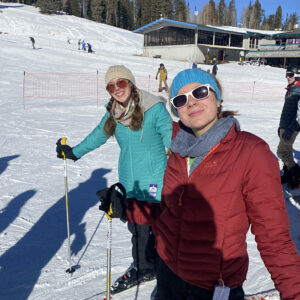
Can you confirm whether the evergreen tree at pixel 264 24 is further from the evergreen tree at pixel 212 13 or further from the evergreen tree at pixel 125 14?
the evergreen tree at pixel 125 14

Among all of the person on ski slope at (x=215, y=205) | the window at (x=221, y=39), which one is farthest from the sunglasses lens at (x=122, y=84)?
the window at (x=221, y=39)

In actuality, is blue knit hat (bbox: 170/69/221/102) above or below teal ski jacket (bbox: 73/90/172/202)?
above

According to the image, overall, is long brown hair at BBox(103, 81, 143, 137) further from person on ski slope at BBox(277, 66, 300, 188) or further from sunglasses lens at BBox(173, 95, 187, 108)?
person on ski slope at BBox(277, 66, 300, 188)

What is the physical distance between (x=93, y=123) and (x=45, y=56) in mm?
20029

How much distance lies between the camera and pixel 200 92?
56.6 inches

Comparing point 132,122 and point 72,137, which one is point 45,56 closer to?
point 72,137

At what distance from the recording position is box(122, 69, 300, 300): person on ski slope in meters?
1.17

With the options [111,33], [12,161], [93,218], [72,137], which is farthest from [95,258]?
[111,33]

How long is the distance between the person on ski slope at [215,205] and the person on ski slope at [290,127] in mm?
3449

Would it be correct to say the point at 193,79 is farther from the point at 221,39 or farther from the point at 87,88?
the point at 221,39

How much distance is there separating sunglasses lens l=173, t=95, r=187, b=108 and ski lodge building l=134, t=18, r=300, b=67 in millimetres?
34982

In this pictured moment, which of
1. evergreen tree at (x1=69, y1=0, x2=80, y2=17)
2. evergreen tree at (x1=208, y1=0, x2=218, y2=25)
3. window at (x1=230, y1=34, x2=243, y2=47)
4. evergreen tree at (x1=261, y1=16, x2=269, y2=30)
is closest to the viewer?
window at (x1=230, y1=34, x2=243, y2=47)

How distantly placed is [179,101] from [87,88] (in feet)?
53.4

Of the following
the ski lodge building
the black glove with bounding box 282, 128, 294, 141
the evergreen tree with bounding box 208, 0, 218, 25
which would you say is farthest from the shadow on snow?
the evergreen tree with bounding box 208, 0, 218, 25
